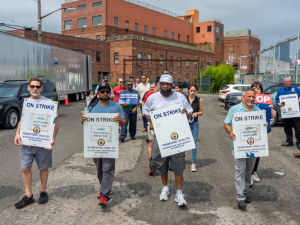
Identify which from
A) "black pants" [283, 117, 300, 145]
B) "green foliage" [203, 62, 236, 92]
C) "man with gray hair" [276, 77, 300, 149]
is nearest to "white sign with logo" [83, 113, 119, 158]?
"man with gray hair" [276, 77, 300, 149]

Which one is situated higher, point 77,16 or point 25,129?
point 77,16

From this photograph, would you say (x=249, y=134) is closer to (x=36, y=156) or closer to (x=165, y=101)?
(x=165, y=101)

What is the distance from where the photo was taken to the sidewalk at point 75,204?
4.16 meters

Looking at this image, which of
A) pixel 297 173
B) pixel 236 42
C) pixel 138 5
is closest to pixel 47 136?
pixel 297 173

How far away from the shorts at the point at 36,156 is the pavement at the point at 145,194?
1.97 ft

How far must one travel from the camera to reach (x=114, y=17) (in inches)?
2217

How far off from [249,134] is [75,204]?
9.23ft

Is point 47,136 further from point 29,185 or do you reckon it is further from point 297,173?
point 297,173

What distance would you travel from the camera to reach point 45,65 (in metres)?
20.5

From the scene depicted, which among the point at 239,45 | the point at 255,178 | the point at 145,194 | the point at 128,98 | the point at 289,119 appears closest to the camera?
the point at 145,194

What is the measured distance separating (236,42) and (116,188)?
268 feet

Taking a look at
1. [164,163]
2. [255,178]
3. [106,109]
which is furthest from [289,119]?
[106,109]

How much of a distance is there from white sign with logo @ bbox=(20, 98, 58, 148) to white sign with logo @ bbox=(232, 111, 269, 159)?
273 cm

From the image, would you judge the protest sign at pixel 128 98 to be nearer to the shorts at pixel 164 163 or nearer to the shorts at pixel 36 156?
the shorts at pixel 164 163
